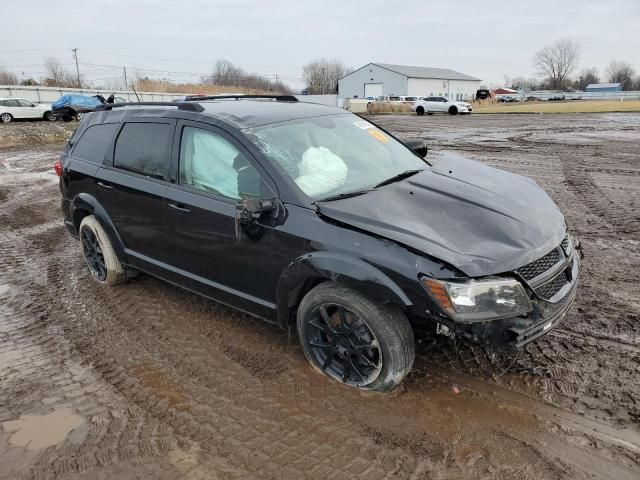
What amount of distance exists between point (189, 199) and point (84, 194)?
1.74m

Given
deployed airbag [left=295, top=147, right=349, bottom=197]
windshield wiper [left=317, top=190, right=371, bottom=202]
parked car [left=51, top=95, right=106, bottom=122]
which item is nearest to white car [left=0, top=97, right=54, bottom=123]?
parked car [left=51, top=95, right=106, bottom=122]

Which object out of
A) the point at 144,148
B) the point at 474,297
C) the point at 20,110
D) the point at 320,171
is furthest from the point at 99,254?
the point at 20,110

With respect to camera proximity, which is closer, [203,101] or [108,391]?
[108,391]

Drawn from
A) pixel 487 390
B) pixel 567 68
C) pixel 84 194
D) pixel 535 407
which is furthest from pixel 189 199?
pixel 567 68

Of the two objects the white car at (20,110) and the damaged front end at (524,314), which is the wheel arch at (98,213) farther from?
the white car at (20,110)

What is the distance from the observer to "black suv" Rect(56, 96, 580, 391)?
2.65m

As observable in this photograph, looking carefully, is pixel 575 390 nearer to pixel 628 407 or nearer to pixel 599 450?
pixel 628 407

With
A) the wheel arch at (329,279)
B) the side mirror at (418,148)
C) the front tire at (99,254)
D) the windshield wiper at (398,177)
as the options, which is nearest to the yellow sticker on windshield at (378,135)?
the side mirror at (418,148)

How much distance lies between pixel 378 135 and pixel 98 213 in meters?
2.76

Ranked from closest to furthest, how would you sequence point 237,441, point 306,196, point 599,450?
point 599,450 < point 237,441 < point 306,196

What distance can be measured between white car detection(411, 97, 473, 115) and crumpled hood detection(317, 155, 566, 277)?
36862 mm

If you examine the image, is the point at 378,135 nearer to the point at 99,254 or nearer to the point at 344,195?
the point at 344,195

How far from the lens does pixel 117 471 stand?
2.50 meters

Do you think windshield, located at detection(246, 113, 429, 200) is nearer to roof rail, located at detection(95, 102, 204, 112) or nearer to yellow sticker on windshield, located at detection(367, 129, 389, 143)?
yellow sticker on windshield, located at detection(367, 129, 389, 143)
